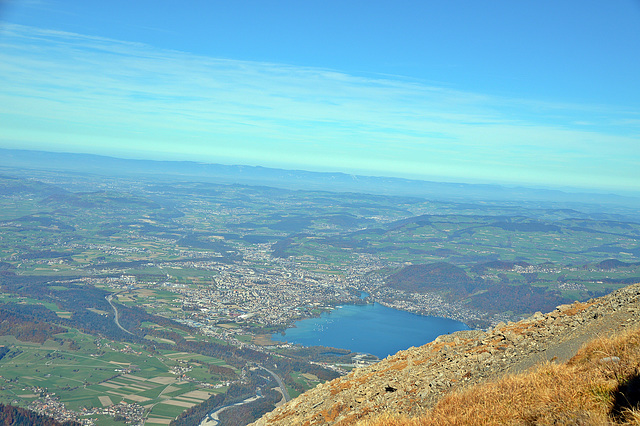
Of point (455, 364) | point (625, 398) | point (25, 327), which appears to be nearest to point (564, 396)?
point (625, 398)

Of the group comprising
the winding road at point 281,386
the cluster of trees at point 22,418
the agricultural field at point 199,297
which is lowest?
the agricultural field at point 199,297

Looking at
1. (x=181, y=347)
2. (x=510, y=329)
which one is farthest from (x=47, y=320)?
(x=510, y=329)

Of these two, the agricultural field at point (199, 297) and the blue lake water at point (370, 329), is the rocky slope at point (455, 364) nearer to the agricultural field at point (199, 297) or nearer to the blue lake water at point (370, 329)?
the agricultural field at point (199, 297)

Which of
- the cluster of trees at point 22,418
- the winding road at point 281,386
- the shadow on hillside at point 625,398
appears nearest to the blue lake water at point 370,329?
the winding road at point 281,386

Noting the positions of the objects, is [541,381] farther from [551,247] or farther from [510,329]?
[551,247]

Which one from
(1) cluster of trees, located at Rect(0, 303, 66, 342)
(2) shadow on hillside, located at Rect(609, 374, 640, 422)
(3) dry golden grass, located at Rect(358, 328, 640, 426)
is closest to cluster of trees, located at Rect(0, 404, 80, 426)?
(1) cluster of trees, located at Rect(0, 303, 66, 342)

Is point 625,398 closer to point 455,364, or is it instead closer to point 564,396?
point 564,396
